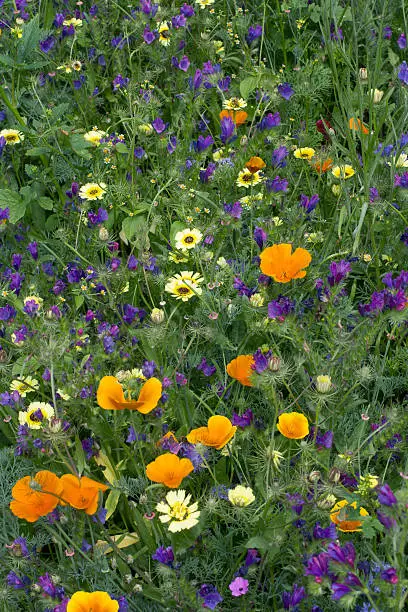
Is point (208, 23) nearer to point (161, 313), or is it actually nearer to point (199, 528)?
point (161, 313)

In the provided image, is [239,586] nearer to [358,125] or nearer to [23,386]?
[23,386]

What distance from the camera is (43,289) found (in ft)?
7.43

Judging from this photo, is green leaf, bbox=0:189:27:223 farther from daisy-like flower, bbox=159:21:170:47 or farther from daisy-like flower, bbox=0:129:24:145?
daisy-like flower, bbox=159:21:170:47

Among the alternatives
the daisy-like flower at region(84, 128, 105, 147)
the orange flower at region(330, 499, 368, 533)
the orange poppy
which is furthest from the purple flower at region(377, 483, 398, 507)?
the orange poppy

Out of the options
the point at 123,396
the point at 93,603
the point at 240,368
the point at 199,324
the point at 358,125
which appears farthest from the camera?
the point at 358,125

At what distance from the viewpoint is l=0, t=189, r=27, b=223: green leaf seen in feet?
7.71

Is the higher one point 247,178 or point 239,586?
point 247,178

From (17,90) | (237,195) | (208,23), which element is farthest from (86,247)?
(208,23)

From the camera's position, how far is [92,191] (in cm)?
239

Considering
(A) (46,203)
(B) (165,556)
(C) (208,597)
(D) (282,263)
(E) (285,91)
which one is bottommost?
(C) (208,597)

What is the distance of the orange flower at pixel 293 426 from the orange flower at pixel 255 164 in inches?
41.6

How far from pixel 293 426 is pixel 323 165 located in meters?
1.12

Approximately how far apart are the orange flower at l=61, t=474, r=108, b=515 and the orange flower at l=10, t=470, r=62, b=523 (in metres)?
0.02

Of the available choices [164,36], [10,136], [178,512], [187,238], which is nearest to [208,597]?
[178,512]
